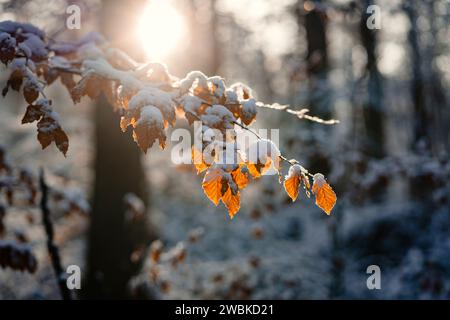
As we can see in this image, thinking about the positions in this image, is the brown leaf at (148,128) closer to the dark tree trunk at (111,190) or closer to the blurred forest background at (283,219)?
the blurred forest background at (283,219)

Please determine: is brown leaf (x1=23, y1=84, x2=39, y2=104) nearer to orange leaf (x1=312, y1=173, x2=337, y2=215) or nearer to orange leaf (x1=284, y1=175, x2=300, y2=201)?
orange leaf (x1=284, y1=175, x2=300, y2=201)

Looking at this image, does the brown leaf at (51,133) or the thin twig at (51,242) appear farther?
the thin twig at (51,242)

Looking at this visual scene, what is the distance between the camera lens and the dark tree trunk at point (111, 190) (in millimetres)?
4926

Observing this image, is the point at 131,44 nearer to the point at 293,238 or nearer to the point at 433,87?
the point at 293,238

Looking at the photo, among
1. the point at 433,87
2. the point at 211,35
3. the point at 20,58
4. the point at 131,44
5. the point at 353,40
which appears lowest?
the point at 20,58

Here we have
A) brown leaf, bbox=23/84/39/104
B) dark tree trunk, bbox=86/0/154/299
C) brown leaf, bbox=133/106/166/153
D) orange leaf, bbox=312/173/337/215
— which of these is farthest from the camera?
dark tree trunk, bbox=86/0/154/299

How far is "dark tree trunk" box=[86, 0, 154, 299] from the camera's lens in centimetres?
493

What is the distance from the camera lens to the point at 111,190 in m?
5.30

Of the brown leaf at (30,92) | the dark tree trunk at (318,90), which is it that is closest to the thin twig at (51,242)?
the brown leaf at (30,92)

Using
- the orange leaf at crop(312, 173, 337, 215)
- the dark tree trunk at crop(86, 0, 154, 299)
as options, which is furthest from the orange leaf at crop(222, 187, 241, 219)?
the dark tree trunk at crop(86, 0, 154, 299)

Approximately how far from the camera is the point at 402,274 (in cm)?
641
